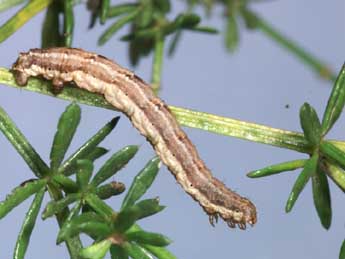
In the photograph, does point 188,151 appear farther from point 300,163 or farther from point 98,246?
point 98,246

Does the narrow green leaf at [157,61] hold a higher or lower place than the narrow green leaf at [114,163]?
higher

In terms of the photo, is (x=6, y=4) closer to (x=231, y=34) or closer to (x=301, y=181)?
(x=301, y=181)

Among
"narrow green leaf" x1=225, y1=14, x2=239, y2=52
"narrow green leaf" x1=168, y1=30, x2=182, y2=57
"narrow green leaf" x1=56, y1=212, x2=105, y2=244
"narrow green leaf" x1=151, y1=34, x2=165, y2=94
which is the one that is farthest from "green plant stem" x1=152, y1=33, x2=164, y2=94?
"narrow green leaf" x1=56, y1=212, x2=105, y2=244

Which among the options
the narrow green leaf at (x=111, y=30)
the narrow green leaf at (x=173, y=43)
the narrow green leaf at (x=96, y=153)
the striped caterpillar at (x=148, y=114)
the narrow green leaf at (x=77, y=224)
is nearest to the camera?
the narrow green leaf at (x=77, y=224)

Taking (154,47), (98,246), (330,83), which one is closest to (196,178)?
(98,246)

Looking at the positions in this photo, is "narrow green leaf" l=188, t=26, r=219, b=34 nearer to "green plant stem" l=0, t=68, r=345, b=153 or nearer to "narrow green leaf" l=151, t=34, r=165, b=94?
"narrow green leaf" l=151, t=34, r=165, b=94

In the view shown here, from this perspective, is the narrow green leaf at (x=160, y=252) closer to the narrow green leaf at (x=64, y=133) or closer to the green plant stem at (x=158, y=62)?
the narrow green leaf at (x=64, y=133)

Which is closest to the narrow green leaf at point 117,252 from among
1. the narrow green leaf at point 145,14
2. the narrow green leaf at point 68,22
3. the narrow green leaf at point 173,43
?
the narrow green leaf at point 68,22
